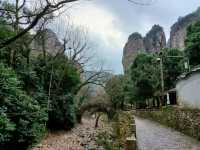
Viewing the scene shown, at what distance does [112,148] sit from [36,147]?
405cm

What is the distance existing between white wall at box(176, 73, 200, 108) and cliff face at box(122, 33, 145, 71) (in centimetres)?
7146

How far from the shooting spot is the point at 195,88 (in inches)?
873

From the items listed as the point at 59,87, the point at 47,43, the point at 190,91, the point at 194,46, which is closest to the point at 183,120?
the point at 190,91

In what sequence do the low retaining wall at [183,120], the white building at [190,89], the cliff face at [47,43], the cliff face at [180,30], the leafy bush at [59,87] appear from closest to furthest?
the low retaining wall at [183,120], the white building at [190,89], the leafy bush at [59,87], the cliff face at [47,43], the cliff face at [180,30]

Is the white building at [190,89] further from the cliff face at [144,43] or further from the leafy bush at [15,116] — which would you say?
the cliff face at [144,43]

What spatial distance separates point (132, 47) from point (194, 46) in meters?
70.0

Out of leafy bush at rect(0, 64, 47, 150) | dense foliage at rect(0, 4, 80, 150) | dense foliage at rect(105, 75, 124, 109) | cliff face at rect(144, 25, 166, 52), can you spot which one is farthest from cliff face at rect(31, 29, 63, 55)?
cliff face at rect(144, 25, 166, 52)

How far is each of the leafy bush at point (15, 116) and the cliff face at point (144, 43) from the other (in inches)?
2954

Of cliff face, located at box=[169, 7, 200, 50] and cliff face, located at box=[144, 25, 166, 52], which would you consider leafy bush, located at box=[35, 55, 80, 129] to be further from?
cliff face, located at box=[144, 25, 166, 52]

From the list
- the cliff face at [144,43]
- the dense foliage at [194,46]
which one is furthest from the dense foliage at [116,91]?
the cliff face at [144,43]

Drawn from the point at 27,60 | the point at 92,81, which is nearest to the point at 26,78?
the point at 27,60

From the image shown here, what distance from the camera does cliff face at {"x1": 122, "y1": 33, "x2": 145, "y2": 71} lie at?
99.3m

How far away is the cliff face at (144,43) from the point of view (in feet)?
308

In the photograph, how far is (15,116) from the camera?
1389 centimetres
